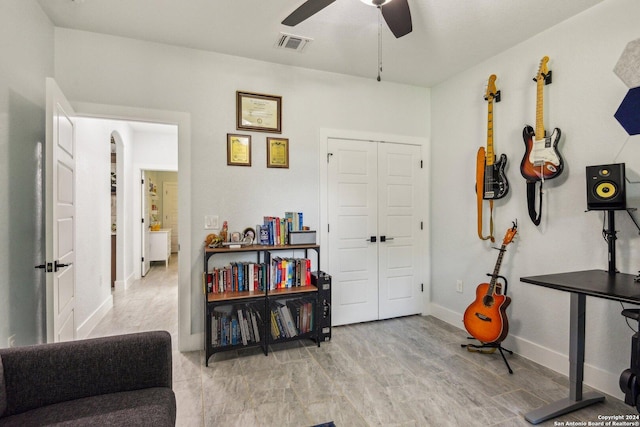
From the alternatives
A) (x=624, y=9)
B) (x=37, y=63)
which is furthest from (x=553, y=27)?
(x=37, y=63)

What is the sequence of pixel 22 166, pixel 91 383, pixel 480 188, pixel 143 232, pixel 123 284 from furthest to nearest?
pixel 143 232, pixel 123 284, pixel 480 188, pixel 22 166, pixel 91 383

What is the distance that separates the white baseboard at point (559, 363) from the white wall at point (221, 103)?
216cm

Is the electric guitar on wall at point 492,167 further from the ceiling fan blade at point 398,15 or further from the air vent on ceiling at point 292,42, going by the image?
the air vent on ceiling at point 292,42

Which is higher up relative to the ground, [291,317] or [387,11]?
[387,11]

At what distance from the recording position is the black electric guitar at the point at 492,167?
2.94 m

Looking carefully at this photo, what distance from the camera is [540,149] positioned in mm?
2520

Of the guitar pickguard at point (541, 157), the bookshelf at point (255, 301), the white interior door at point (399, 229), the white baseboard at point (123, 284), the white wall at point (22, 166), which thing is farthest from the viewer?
the white baseboard at point (123, 284)

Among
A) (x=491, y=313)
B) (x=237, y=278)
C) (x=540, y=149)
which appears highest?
(x=540, y=149)

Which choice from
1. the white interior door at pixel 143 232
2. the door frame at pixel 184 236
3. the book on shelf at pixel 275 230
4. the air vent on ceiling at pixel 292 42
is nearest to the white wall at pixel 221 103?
the door frame at pixel 184 236

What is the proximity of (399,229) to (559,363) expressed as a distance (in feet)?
6.02

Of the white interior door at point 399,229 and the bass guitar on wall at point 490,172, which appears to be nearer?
the bass guitar on wall at point 490,172

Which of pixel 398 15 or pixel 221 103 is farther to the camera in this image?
pixel 221 103

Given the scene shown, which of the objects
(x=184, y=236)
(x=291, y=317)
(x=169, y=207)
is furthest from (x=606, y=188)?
(x=169, y=207)

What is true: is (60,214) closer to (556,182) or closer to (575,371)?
(575,371)
